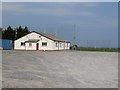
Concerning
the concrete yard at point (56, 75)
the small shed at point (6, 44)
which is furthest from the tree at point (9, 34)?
the concrete yard at point (56, 75)

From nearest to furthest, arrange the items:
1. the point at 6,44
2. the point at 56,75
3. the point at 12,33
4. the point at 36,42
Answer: the point at 56,75 < the point at 36,42 < the point at 6,44 < the point at 12,33

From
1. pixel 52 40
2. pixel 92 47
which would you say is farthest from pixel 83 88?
pixel 92 47

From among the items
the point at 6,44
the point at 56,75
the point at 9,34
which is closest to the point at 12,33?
the point at 9,34

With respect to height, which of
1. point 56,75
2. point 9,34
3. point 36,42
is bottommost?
point 56,75

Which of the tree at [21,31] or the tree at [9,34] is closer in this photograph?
the tree at [9,34]

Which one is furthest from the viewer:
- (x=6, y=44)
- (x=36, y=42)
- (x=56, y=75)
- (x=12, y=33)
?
(x=12, y=33)

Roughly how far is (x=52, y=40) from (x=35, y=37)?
4.10m

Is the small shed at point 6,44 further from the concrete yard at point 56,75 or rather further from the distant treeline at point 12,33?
the concrete yard at point 56,75

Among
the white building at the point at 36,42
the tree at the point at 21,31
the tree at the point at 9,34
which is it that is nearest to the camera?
the white building at the point at 36,42

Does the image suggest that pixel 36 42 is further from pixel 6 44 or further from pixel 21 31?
pixel 21 31

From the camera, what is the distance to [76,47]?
272 ft

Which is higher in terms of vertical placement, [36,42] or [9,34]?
[9,34]

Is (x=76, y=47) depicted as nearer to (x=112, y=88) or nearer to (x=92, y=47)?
(x=92, y=47)

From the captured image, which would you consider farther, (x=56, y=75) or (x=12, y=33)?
(x=12, y=33)
